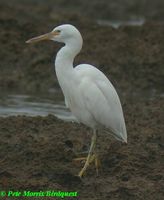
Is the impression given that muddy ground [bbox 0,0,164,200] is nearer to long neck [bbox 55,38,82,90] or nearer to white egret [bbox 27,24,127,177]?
white egret [bbox 27,24,127,177]

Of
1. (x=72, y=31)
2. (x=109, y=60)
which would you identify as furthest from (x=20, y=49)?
(x=72, y=31)

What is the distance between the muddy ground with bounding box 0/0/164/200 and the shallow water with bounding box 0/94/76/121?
816mm

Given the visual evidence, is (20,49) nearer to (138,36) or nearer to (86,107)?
(138,36)

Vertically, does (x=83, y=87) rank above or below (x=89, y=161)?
above

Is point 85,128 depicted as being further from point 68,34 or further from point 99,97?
point 68,34

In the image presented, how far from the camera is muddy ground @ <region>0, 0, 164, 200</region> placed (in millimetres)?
8562

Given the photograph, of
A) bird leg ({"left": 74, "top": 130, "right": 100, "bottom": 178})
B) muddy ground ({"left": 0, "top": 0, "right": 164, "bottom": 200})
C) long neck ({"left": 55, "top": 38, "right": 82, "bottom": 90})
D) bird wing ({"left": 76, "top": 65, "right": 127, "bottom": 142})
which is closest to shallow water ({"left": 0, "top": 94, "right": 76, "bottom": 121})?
muddy ground ({"left": 0, "top": 0, "right": 164, "bottom": 200})

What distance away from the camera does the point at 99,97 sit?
9.31m

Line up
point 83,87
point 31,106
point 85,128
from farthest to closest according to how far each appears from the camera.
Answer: point 31,106 < point 85,128 < point 83,87

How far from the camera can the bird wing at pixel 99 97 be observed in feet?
30.3

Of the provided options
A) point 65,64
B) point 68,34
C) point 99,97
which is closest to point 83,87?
Result: point 99,97

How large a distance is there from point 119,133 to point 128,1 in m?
19.1

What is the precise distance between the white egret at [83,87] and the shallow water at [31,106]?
3.38 metres

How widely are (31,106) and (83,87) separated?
4.73m
